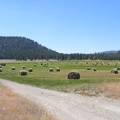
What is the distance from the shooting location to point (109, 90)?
4766cm

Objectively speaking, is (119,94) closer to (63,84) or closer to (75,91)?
(75,91)

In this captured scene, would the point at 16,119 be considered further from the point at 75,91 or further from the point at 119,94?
the point at 75,91

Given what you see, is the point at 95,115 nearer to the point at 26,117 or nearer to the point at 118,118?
the point at 118,118

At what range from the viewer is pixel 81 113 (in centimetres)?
2794

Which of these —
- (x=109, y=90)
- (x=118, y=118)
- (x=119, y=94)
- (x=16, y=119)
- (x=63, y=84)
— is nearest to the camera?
(x=16, y=119)

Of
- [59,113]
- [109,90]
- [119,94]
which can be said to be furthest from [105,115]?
[109,90]

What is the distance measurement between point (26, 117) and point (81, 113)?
5.60 meters

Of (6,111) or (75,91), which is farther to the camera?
(75,91)

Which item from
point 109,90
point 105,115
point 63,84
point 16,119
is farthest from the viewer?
point 63,84

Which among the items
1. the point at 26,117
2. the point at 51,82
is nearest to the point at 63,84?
the point at 51,82

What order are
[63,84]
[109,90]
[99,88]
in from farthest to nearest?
[63,84] → [99,88] → [109,90]

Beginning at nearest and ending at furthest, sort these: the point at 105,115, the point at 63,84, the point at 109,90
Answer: the point at 105,115 < the point at 109,90 < the point at 63,84

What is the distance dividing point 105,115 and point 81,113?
1.75 metres

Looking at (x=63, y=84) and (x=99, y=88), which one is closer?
(x=99, y=88)
